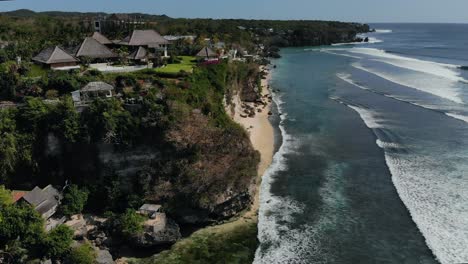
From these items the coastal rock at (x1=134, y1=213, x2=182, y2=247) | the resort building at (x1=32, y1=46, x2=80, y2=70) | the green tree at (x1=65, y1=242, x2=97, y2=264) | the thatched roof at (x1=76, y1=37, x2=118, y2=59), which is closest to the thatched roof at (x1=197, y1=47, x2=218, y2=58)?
the thatched roof at (x1=76, y1=37, x2=118, y2=59)

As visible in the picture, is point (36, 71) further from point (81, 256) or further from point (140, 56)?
point (81, 256)

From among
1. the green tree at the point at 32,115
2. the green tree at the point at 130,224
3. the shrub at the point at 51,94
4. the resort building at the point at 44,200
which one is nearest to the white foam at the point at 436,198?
the green tree at the point at 130,224

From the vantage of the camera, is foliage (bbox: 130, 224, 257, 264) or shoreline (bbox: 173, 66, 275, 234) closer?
foliage (bbox: 130, 224, 257, 264)

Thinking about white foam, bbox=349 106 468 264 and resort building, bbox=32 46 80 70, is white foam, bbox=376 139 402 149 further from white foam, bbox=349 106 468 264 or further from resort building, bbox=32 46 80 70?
resort building, bbox=32 46 80 70

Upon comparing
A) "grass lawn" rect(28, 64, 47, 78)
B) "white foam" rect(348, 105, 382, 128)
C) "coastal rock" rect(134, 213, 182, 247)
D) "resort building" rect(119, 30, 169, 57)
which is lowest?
"coastal rock" rect(134, 213, 182, 247)

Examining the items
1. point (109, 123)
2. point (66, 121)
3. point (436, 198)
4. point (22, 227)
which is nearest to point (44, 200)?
point (22, 227)

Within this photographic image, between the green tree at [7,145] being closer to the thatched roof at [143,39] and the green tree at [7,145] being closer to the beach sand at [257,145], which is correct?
the beach sand at [257,145]

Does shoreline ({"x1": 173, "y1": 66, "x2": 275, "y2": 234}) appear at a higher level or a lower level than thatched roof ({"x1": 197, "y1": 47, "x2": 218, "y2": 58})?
lower

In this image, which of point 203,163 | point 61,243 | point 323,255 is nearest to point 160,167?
point 203,163
